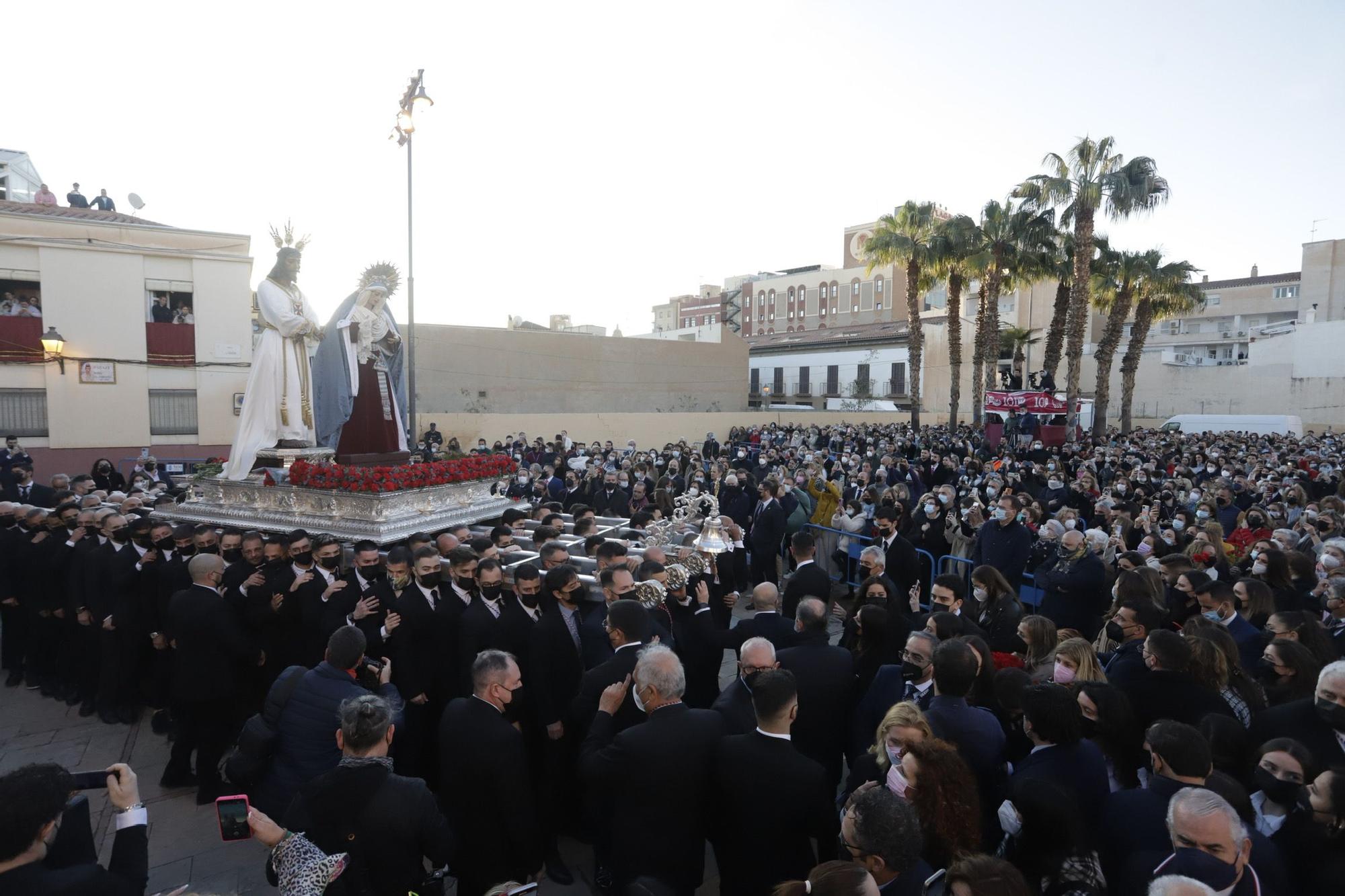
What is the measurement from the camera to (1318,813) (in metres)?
2.64

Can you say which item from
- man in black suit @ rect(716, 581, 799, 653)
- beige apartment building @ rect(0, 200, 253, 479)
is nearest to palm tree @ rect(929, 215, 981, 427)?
beige apartment building @ rect(0, 200, 253, 479)

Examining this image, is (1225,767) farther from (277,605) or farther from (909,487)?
(909,487)

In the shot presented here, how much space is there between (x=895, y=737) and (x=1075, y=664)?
1.30m

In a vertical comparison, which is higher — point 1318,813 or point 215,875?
point 1318,813

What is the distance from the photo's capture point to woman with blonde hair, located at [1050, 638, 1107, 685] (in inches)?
151

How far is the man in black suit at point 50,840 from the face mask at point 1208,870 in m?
3.39

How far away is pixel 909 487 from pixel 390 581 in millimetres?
11215

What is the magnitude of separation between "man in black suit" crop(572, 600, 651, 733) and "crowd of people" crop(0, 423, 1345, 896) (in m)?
0.02

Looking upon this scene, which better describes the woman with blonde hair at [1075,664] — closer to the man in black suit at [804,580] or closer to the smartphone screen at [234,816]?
the man in black suit at [804,580]

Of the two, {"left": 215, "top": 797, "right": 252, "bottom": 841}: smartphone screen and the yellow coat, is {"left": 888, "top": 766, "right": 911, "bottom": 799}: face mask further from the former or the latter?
the yellow coat

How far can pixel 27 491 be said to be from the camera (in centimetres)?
1129

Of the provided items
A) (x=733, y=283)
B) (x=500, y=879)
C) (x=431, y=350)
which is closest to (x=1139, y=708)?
(x=500, y=879)

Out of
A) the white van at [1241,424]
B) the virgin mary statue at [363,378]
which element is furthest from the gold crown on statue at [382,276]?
the white van at [1241,424]

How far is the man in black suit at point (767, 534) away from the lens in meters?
9.74
